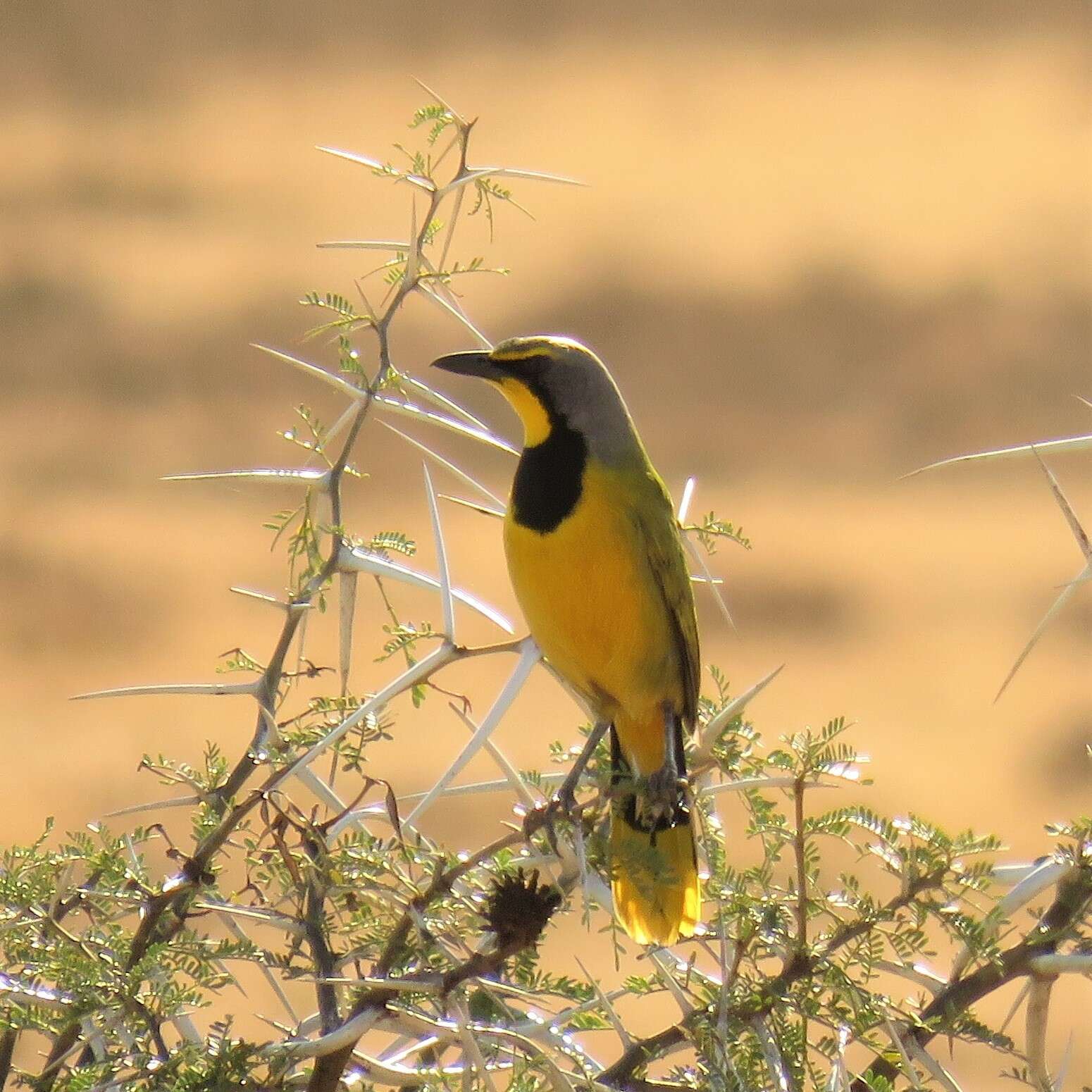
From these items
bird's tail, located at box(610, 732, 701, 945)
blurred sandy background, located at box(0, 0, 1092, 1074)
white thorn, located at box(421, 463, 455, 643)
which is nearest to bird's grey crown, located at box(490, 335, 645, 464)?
bird's tail, located at box(610, 732, 701, 945)

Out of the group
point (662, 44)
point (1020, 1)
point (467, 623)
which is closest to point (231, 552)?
point (467, 623)

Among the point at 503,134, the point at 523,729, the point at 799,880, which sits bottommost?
the point at 799,880

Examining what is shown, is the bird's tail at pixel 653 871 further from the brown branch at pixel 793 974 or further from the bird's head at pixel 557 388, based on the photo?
the bird's head at pixel 557 388

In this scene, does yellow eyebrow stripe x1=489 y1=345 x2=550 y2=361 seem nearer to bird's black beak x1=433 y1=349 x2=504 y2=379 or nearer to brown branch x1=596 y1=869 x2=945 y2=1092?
bird's black beak x1=433 y1=349 x2=504 y2=379

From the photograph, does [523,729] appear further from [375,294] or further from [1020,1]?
[1020,1]

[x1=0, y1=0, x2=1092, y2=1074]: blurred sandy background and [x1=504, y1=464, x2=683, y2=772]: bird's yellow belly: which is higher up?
[x1=0, y1=0, x2=1092, y2=1074]: blurred sandy background

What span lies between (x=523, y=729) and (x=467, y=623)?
3.33ft

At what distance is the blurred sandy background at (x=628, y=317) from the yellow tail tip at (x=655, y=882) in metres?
4.81

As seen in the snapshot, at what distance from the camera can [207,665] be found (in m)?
12.6

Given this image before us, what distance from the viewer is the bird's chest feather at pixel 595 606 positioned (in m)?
3.94

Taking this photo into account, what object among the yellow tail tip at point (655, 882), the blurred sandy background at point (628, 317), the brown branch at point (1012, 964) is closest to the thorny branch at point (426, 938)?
the brown branch at point (1012, 964)

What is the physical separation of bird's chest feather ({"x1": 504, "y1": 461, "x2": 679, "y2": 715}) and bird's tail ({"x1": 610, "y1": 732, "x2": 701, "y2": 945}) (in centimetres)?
26

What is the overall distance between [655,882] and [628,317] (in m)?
15.5

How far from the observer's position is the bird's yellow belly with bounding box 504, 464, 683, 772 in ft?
12.9
